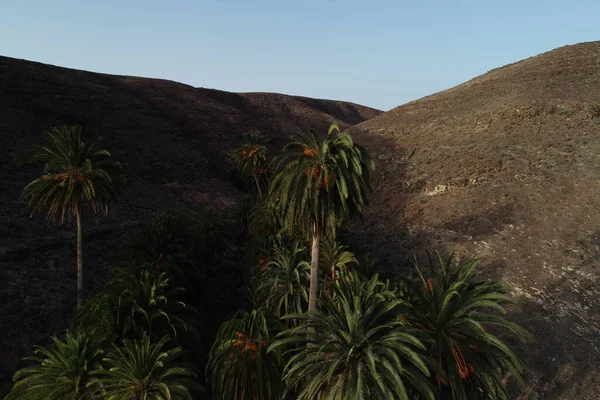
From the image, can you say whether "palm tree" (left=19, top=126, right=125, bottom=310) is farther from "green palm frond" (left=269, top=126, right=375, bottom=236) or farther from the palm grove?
"green palm frond" (left=269, top=126, right=375, bottom=236)

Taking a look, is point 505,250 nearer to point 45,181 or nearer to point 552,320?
point 552,320

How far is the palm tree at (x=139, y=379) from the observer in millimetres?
14086

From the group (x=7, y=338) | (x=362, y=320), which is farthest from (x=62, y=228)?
(x=362, y=320)

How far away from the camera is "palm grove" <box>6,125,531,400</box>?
1308 cm

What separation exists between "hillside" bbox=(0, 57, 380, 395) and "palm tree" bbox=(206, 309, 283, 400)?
42.7 ft

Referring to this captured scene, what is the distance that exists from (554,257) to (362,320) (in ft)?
81.3

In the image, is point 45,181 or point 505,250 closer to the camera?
point 45,181

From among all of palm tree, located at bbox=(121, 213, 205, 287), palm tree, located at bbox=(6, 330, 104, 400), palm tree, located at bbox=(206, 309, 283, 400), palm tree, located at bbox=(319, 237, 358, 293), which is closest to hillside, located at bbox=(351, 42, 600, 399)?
palm tree, located at bbox=(319, 237, 358, 293)

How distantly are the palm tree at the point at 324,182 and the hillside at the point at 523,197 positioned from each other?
14723 mm

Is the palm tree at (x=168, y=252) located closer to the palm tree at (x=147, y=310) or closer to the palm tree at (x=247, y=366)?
the palm tree at (x=147, y=310)

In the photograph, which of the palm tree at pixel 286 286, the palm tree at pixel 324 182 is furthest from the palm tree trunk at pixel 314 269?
the palm tree at pixel 286 286

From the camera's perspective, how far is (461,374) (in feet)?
43.2

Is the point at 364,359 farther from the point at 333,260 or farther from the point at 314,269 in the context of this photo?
the point at 333,260

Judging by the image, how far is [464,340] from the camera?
1398 cm
